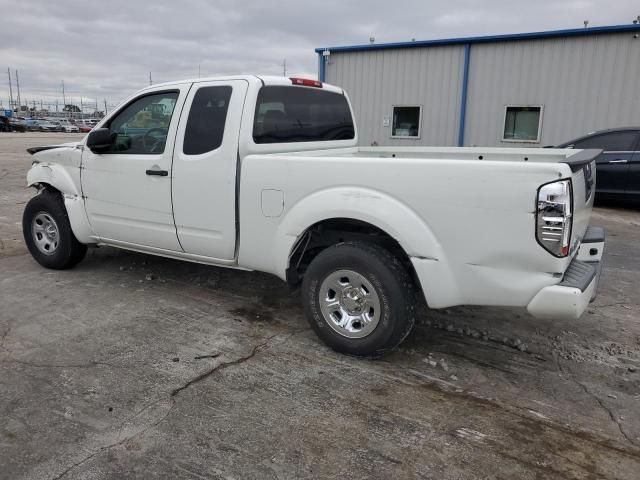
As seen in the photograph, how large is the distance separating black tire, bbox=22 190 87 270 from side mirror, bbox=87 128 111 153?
0.97 meters

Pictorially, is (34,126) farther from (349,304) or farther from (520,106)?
(349,304)

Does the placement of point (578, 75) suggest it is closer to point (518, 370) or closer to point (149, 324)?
point (518, 370)

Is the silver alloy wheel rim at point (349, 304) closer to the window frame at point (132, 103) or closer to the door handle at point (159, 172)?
the door handle at point (159, 172)

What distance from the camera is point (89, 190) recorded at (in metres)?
4.96

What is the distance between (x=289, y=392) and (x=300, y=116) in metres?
2.46

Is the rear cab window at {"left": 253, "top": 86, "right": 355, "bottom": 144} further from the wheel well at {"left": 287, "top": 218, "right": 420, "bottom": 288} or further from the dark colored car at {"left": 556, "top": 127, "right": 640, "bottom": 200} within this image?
the dark colored car at {"left": 556, "top": 127, "right": 640, "bottom": 200}

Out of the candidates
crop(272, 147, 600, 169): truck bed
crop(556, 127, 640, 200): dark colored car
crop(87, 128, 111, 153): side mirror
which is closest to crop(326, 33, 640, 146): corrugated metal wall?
crop(556, 127, 640, 200): dark colored car

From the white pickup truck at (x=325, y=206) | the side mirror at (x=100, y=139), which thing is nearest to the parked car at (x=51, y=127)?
the white pickup truck at (x=325, y=206)

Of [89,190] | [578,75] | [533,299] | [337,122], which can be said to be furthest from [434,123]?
[533,299]

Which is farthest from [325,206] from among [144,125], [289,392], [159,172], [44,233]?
[44,233]

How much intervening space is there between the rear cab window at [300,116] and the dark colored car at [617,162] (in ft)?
19.5

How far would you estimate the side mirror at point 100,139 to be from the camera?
15.1 feet

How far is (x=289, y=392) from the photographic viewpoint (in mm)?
3150

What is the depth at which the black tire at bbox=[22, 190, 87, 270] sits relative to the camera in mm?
5270
